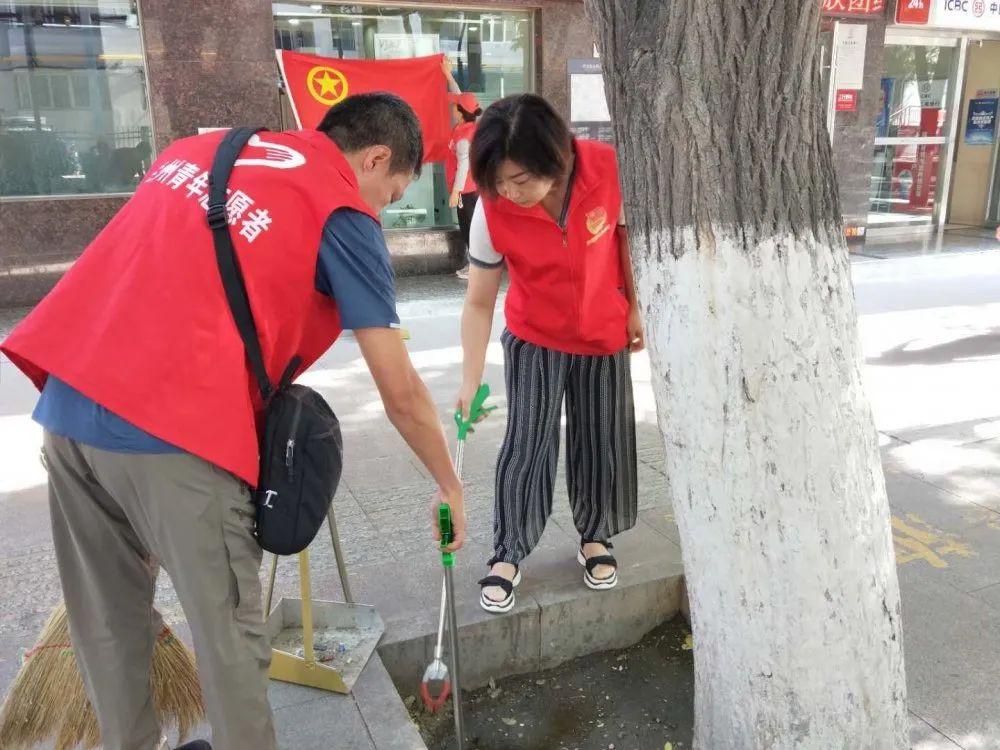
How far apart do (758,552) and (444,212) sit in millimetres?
7884

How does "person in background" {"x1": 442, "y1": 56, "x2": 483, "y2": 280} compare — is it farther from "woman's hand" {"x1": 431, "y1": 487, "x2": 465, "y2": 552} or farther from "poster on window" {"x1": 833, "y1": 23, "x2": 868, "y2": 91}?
→ "woman's hand" {"x1": 431, "y1": 487, "x2": 465, "y2": 552}

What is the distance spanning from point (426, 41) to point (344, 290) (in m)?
7.64

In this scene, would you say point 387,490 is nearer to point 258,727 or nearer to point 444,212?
point 258,727

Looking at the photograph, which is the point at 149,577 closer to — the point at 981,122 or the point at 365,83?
the point at 365,83

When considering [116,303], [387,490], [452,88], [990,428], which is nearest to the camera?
[116,303]

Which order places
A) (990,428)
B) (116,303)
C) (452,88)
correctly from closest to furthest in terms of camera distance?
(116,303), (990,428), (452,88)

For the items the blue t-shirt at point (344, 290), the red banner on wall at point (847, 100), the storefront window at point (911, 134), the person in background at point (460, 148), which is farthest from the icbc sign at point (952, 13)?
the blue t-shirt at point (344, 290)

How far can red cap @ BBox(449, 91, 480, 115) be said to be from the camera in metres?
8.31

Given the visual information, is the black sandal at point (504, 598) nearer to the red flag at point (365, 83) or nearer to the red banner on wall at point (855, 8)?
the red flag at point (365, 83)

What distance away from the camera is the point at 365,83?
794 cm

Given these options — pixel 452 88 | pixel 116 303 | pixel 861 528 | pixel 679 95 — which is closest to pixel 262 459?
pixel 116 303

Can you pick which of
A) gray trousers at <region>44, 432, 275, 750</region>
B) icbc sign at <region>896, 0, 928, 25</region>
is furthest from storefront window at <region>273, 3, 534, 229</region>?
gray trousers at <region>44, 432, 275, 750</region>

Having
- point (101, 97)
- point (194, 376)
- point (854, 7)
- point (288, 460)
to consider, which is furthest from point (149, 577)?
point (854, 7)

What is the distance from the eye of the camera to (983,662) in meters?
2.74
